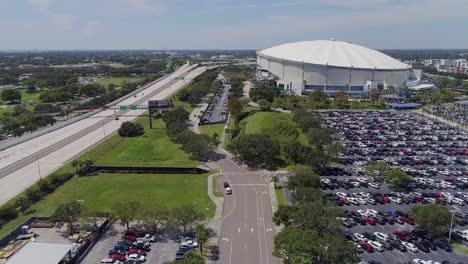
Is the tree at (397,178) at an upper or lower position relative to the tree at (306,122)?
lower

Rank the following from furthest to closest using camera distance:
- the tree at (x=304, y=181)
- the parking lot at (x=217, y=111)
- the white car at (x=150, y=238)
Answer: the parking lot at (x=217, y=111)
the tree at (x=304, y=181)
the white car at (x=150, y=238)

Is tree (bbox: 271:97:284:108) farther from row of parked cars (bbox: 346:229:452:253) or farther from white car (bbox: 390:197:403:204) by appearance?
row of parked cars (bbox: 346:229:452:253)

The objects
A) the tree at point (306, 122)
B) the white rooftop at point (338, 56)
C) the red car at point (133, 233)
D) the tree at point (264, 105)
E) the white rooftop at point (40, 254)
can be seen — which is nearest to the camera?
the white rooftop at point (40, 254)

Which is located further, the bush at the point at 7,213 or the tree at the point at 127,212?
the bush at the point at 7,213

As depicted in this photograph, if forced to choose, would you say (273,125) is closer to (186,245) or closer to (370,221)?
(370,221)

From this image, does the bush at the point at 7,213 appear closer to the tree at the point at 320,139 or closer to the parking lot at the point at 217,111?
the tree at the point at 320,139

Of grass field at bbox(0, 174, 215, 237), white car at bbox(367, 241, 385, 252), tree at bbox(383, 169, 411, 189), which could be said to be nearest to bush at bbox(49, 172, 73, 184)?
grass field at bbox(0, 174, 215, 237)

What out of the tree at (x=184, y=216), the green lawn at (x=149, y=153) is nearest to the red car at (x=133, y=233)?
the tree at (x=184, y=216)

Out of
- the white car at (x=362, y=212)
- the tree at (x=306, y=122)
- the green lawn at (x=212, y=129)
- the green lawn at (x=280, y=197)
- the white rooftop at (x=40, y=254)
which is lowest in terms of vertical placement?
the white car at (x=362, y=212)
